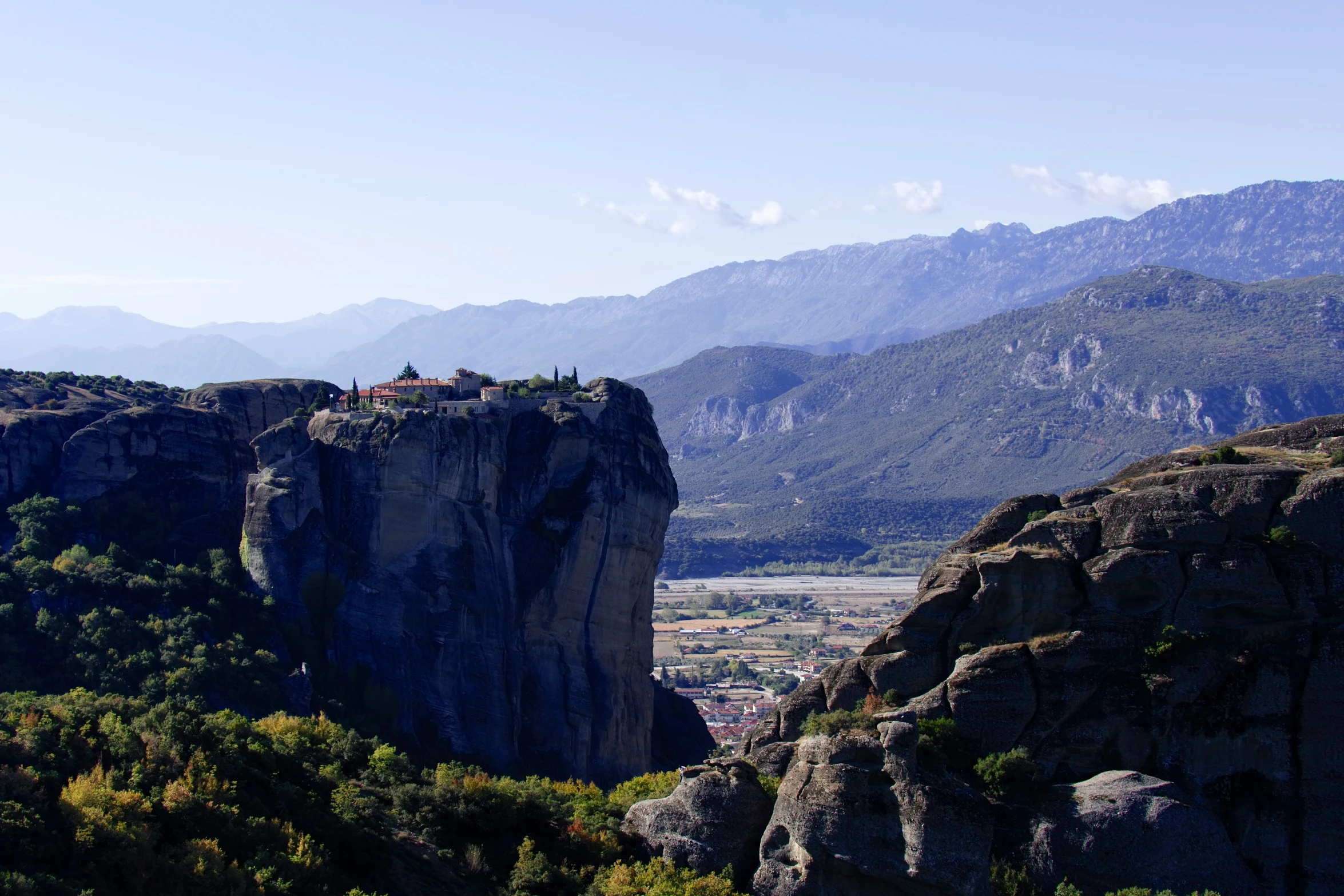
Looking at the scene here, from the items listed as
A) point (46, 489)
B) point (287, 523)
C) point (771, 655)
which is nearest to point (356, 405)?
point (287, 523)

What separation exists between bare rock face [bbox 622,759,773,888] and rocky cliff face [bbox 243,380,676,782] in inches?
1374

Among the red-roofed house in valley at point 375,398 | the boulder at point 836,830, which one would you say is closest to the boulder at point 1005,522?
the boulder at point 836,830

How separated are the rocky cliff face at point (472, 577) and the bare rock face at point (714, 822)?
1374 inches

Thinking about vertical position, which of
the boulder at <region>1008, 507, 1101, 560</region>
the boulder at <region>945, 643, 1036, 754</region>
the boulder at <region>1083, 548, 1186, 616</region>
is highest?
the boulder at <region>1008, 507, 1101, 560</region>

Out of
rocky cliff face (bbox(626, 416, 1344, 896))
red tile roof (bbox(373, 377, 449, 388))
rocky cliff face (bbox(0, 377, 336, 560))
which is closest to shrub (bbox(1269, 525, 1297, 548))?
rocky cliff face (bbox(626, 416, 1344, 896))

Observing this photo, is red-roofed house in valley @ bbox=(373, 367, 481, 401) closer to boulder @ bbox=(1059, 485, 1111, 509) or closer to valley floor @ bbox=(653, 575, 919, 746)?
valley floor @ bbox=(653, 575, 919, 746)

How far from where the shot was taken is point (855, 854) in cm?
3269

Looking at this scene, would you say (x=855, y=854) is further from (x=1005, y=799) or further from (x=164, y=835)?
(x=164, y=835)

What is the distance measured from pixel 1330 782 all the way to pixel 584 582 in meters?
45.8

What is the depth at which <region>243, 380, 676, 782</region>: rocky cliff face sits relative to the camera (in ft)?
235

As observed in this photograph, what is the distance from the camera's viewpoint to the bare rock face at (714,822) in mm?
35031

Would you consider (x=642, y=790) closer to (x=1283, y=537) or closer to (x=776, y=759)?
(x=776, y=759)

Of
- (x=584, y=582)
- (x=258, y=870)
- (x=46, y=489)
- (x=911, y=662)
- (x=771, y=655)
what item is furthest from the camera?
(x=771, y=655)

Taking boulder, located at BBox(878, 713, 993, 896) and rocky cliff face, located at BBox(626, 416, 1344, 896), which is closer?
boulder, located at BBox(878, 713, 993, 896)
